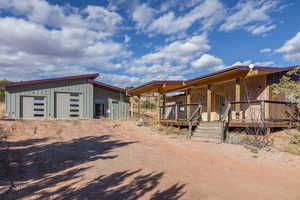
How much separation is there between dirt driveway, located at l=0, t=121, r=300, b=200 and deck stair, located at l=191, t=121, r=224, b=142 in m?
1.50

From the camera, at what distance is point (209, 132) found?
9.79 meters

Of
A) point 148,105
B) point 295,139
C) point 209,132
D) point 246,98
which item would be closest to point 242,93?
point 246,98

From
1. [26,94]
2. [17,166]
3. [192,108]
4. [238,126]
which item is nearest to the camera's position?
[17,166]

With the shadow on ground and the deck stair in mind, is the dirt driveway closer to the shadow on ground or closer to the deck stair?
the shadow on ground

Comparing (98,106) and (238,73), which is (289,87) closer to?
(238,73)

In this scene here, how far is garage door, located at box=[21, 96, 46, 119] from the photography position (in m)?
18.0

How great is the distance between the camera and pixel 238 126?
9.58 metres

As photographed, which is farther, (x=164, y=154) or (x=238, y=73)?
(x=238, y=73)

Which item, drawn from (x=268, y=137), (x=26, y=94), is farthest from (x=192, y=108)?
(x=26, y=94)

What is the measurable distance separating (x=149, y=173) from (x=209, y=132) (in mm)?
5624

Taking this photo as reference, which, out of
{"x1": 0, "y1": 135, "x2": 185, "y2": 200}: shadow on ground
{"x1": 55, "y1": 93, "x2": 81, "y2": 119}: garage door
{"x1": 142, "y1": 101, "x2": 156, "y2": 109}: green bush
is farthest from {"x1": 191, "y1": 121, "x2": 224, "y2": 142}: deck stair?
{"x1": 142, "y1": 101, "x2": 156, "y2": 109}: green bush

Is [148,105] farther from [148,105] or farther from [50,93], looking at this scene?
[50,93]

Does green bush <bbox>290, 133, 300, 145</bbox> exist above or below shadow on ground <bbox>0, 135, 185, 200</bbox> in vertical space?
above

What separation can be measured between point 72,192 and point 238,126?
785 cm
